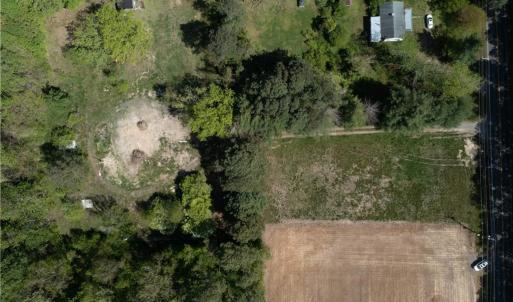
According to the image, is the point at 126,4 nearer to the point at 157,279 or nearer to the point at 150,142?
the point at 150,142

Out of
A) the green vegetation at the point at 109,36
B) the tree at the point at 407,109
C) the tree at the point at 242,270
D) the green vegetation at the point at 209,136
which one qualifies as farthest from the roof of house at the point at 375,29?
the tree at the point at 242,270

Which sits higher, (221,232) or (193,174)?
(193,174)

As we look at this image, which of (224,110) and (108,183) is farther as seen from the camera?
(108,183)

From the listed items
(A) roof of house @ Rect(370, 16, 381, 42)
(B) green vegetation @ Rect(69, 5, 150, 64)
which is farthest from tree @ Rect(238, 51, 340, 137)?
(B) green vegetation @ Rect(69, 5, 150, 64)

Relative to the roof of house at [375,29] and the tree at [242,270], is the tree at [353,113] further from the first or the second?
the tree at [242,270]

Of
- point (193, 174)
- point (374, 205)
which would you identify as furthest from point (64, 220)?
point (374, 205)

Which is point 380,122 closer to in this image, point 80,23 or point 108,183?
point 108,183
